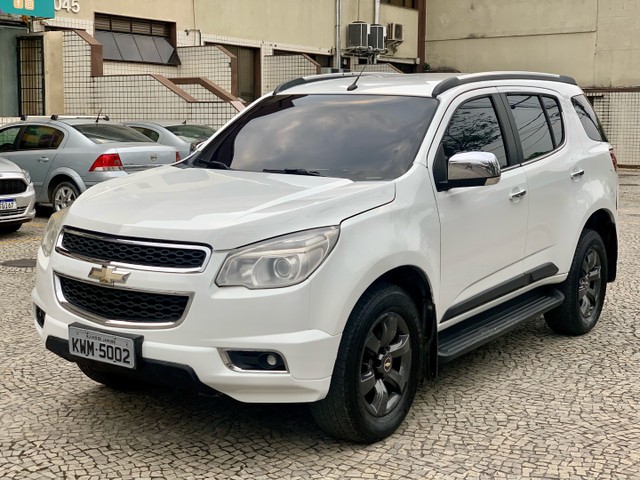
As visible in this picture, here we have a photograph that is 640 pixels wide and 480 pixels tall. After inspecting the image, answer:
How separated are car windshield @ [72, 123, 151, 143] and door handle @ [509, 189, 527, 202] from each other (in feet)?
28.4

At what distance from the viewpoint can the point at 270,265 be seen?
382cm

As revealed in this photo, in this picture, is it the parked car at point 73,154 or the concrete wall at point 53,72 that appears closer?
the parked car at point 73,154

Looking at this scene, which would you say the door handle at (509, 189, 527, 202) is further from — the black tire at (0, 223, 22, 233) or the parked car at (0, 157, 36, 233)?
the black tire at (0, 223, 22, 233)

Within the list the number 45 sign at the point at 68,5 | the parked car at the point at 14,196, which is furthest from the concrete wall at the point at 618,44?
the parked car at the point at 14,196

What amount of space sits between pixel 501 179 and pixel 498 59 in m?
27.9

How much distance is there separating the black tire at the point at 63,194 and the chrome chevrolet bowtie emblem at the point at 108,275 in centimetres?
897

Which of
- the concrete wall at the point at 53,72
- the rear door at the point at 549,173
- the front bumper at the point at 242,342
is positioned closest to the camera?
the front bumper at the point at 242,342

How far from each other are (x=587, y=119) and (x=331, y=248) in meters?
3.47

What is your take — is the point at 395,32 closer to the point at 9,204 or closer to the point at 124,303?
the point at 9,204

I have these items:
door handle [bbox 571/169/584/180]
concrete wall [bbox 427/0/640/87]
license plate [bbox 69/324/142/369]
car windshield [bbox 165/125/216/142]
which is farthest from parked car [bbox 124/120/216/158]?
concrete wall [bbox 427/0/640/87]

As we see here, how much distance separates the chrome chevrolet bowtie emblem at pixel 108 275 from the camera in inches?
155

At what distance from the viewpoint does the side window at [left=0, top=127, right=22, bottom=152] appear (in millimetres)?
13702

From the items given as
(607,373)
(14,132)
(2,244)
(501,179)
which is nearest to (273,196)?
(501,179)

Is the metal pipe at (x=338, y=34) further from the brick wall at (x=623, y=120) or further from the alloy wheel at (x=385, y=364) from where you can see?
the alloy wheel at (x=385, y=364)
